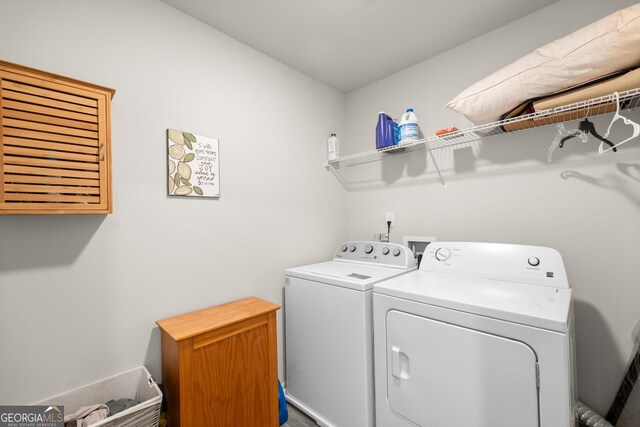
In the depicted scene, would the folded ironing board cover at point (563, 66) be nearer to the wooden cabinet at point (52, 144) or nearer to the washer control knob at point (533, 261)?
the washer control knob at point (533, 261)

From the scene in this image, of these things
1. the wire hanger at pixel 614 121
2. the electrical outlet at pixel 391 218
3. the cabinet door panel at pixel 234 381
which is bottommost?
the cabinet door panel at pixel 234 381

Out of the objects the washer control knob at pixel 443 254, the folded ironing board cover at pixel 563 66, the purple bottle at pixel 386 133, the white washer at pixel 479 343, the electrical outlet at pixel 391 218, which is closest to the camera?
the white washer at pixel 479 343

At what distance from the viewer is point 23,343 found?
3.64 ft

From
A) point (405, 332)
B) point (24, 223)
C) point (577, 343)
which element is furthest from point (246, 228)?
point (577, 343)

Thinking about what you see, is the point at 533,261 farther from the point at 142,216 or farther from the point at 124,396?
the point at 124,396

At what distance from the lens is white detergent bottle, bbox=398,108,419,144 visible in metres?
1.92

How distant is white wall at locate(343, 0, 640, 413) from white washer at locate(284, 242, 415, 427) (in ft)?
1.77

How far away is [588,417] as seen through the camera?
1362 mm

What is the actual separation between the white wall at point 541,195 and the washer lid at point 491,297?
0.42 m

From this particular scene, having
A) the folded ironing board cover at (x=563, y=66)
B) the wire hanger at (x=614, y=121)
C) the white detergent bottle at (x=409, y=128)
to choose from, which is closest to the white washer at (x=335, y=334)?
the white detergent bottle at (x=409, y=128)

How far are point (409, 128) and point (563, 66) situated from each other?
0.85m

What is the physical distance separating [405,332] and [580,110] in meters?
1.35

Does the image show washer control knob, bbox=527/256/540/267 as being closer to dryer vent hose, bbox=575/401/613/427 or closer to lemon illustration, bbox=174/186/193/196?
dryer vent hose, bbox=575/401/613/427

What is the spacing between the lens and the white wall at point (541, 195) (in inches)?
55.1
